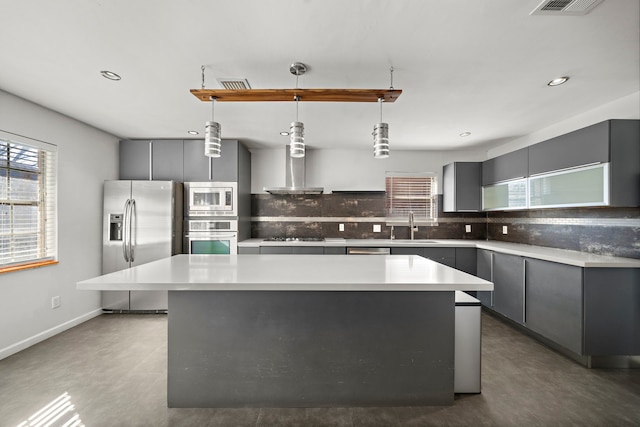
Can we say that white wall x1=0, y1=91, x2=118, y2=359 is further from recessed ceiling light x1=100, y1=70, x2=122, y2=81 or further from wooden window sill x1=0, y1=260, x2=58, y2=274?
recessed ceiling light x1=100, y1=70, x2=122, y2=81

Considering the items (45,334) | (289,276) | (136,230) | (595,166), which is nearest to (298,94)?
(289,276)

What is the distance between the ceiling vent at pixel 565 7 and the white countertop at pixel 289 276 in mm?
1507

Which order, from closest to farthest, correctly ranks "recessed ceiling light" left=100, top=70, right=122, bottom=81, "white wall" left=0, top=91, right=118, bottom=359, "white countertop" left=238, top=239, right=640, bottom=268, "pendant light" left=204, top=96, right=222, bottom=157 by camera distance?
1. "pendant light" left=204, top=96, right=222, bottom=157
2. "recessed ceiling light" left=100, top=70, right=122, bottom=81
3. "white countertop" left=238, top=239, right=640, bottom=268
4. "white wall" left=0, top=91, right=118, bottom=359

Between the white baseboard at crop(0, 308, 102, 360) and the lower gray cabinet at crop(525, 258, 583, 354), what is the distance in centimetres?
515

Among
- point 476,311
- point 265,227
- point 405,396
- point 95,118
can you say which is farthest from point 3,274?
point 476,311

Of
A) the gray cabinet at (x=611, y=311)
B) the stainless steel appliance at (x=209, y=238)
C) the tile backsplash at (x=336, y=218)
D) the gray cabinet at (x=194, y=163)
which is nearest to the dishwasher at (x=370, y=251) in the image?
the tile backsplash at (x=336, y=218)

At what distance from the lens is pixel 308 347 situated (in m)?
1.96

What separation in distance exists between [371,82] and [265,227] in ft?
10.1

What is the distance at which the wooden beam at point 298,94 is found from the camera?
1921 mm

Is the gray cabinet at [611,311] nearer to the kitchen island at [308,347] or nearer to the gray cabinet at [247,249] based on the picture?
the kitchen island at [308,347]

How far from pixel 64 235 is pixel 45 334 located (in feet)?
3.51

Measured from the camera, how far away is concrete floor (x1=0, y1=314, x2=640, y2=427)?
186cm

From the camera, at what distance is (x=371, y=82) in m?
2.37

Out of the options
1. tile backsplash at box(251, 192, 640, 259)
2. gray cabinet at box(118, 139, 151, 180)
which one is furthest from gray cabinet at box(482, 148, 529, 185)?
gray cabinet at box(118, 139, 151, 180)
